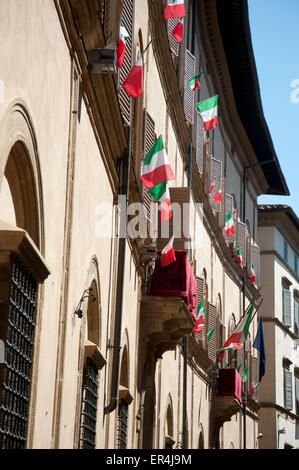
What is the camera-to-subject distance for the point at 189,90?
62.8ft

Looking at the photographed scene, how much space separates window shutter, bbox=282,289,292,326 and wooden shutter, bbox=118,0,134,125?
2719cm

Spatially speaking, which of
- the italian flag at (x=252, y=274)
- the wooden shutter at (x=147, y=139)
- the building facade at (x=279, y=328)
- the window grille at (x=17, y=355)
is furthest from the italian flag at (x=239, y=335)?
the window grille at (x=17, y=355)

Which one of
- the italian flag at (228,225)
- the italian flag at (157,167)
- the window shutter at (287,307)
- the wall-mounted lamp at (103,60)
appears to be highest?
the window shutter at (287,307)

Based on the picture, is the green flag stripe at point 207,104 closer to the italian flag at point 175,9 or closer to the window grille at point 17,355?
the italian flag at point 175,9

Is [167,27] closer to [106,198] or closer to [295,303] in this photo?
[106,198]

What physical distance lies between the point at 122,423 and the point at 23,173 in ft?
22.5

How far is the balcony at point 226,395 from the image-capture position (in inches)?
928

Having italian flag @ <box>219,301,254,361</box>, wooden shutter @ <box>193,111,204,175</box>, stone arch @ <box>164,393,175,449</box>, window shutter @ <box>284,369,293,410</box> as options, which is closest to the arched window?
stone arch @ <box>164,393,175,449</box>

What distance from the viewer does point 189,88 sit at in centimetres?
1906

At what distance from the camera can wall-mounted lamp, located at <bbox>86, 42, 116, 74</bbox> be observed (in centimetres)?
862

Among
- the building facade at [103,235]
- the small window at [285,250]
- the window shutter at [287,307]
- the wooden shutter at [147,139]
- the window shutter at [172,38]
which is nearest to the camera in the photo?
the building facade at [103,235]

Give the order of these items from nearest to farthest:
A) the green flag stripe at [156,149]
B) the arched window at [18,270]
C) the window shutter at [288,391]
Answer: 1. the arched window at [18,270]
2. the green flag stripe at [156,149]
3. the window shutter at [288,391]

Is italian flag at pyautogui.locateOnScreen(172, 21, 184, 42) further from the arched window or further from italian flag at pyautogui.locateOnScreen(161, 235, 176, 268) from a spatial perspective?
the arched window

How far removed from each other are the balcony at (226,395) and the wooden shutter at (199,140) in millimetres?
5682
